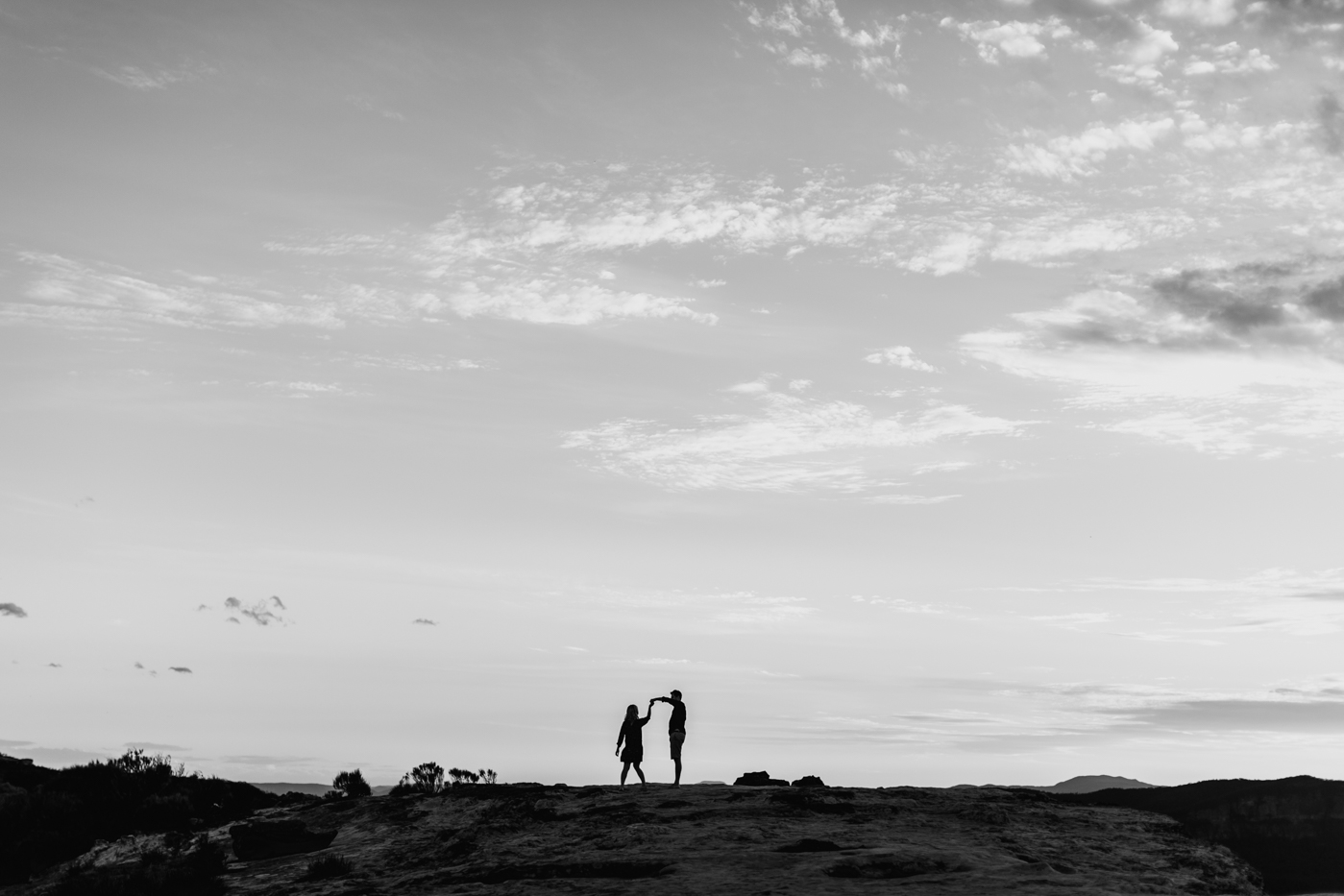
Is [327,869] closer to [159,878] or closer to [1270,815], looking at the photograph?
[159,878]

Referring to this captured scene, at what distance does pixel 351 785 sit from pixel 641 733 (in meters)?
10.6

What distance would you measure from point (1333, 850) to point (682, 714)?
180 metres

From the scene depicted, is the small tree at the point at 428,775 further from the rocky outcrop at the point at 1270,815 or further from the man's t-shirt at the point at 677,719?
the rocky outcrop at the point at 1270,815

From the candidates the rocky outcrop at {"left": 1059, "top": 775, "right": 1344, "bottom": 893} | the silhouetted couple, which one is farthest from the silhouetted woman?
the rocky outcrop at {"left": 1059, "top": 775, "right": 1344, "bottom": 893}

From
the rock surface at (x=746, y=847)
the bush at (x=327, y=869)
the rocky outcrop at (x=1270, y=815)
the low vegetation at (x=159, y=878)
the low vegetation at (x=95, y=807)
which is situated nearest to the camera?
the rock surface at (x=746, y=847)

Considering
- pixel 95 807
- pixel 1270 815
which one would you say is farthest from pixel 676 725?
pixel 1270 815

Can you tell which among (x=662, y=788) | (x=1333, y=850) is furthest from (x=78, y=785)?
(x=1333, y=850)

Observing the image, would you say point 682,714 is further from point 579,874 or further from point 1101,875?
point 1101,875

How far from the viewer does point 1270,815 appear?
600ft

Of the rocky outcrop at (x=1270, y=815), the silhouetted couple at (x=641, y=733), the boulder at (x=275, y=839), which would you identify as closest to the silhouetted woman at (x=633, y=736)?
the silhouetted couple at (x=641, y=733)

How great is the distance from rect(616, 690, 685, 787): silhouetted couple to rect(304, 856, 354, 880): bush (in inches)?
322

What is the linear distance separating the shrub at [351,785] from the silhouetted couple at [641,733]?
9443 mm

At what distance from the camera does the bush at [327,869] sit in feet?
75.8

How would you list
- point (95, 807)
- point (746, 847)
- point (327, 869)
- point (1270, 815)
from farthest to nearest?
1. point (1270, 815)
2. point (95, 807)
3. point (327, 869)
4. point (746, 847)
